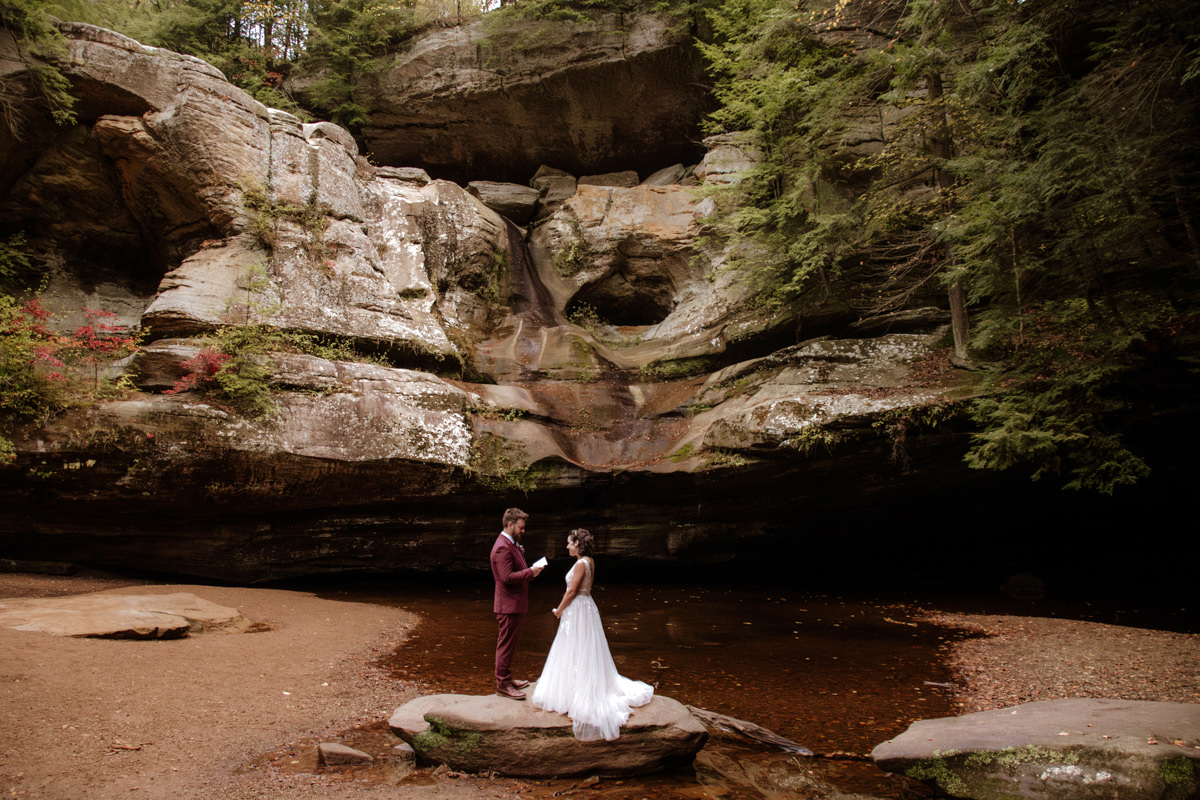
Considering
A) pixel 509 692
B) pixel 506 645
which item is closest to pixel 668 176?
pixel 506 645

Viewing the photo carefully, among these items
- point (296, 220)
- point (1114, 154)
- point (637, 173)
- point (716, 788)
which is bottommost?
point (716, 788)

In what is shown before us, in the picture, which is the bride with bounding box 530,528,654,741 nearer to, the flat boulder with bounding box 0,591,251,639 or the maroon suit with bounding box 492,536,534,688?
the maroon suit with bounding box 492,536,534,688

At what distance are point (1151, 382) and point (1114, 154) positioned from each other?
388cm

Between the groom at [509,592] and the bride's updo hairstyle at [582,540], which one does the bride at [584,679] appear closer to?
the bride's updo hairstyle at [582,540]

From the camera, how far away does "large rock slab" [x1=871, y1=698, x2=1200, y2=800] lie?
148 inches

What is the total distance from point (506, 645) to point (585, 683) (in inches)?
37.7

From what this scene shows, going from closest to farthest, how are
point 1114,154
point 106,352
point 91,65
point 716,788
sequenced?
point 716,788
point 1114,154
point 106,352
point 91,65

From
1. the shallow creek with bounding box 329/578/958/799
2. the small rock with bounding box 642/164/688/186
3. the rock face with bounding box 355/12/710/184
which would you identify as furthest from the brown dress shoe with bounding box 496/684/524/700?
the rock face with bounding box 355/12/710/184

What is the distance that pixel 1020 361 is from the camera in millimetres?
10484

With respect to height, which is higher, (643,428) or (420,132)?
(420,132)

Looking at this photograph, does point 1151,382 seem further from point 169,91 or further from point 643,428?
point 169,91

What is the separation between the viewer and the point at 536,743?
4.42 metres

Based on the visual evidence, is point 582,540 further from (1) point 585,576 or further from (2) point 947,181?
(2) point 947,181

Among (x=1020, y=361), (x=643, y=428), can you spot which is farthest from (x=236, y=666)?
(x=1020, y=361)
